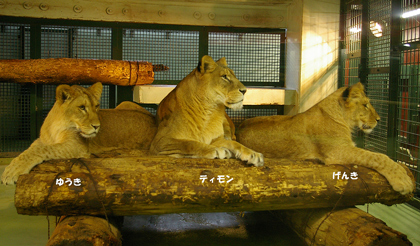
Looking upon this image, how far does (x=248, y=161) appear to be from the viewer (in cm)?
279

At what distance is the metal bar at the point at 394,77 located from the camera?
2.98 metres

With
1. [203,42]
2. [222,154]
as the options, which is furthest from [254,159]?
[203,42]

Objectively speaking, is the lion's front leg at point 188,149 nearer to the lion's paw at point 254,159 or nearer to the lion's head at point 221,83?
the lion's paw at point 254,159

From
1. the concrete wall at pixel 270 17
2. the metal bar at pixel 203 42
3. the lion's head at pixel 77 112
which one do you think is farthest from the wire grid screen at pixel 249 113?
the lion's head at pixel 77 112

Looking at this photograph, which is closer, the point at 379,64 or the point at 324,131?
the point at 379,64

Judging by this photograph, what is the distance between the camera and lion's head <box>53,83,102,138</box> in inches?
115

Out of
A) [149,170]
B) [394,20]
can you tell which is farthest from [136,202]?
[394,20]

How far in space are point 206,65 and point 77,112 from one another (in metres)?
1.07

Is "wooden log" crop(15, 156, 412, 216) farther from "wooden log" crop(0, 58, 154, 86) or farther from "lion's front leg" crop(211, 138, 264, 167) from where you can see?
"wooden log" crop(0, 58, 154, 86)

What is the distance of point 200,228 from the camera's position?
3.38m

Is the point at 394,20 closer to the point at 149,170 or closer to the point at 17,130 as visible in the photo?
the point at 149,170

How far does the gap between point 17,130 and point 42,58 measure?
2.71ft

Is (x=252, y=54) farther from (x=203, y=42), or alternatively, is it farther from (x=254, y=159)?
(x=254, y=159)

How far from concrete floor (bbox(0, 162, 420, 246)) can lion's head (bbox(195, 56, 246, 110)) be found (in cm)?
109
